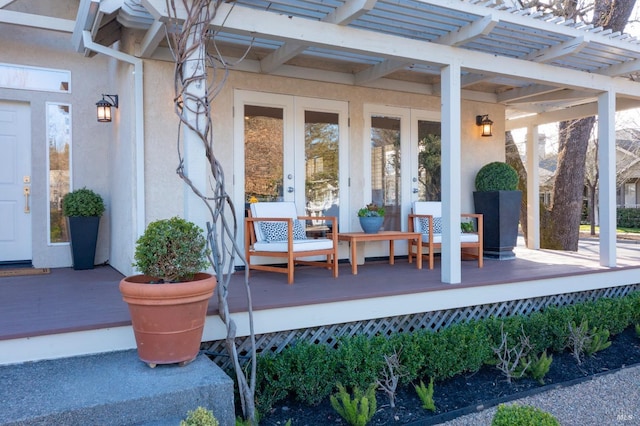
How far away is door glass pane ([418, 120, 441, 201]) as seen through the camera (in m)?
6.31

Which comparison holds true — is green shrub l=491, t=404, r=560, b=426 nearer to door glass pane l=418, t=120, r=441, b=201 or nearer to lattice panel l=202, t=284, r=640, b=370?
lattice panel l=202, t=284, r=640, b=370

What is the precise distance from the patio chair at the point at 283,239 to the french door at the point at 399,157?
3.48 ft

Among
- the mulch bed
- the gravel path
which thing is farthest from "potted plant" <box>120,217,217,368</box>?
the gravel path

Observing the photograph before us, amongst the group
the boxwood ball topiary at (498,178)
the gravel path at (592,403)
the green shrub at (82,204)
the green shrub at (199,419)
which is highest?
the boxwood ball topiary at (498,178)

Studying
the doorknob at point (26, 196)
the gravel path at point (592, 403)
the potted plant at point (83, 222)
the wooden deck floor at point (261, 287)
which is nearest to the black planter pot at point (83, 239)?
the potted plant at point (83, 222)

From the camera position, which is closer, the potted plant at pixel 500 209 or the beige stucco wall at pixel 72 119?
the beige stucco wall at pixel 72 119

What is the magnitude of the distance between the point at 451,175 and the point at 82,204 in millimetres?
3905

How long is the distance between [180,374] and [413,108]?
4661 mm

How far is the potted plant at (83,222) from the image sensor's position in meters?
5.30

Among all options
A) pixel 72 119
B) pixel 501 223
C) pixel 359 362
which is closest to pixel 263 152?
pixel 72 119

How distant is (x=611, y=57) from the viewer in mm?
5113

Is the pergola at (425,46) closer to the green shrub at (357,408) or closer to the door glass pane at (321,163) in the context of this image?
the door glass pane at (321,163)

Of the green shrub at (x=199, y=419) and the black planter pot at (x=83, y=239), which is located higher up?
the black planter pot at (x=83, y=239)

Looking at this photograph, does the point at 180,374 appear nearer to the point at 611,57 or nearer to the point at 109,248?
the point at 109,248
